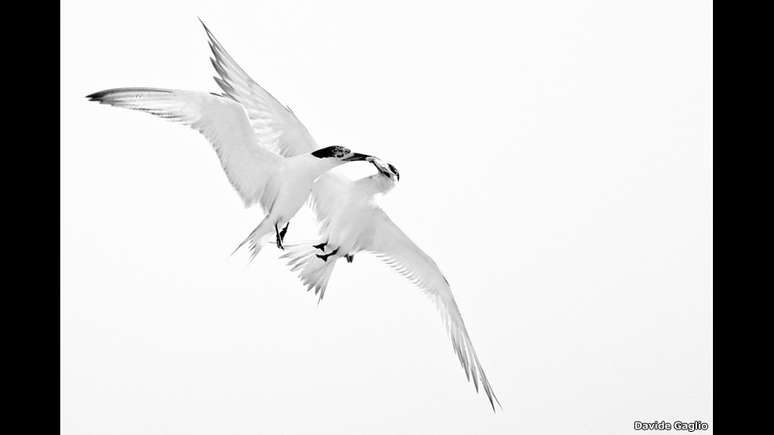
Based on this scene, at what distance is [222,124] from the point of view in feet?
9.78

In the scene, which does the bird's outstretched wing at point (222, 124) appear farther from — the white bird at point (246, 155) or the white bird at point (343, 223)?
the white bird at point (343, 223)

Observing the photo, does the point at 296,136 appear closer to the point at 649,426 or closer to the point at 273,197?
the point at 273,197

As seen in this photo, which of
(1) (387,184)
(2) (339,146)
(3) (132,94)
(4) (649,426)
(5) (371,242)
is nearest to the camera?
(3) (132,94)

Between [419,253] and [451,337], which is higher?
[419,253]

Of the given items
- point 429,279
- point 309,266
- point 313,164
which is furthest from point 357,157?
point 429,279

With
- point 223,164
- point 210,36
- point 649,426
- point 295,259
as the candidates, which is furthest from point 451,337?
point 649,426

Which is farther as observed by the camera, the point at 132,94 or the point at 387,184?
the point at 387,184

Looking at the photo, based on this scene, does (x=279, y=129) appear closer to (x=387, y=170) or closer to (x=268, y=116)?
(x=268, y=116)

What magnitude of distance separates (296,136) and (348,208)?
0.40 meters

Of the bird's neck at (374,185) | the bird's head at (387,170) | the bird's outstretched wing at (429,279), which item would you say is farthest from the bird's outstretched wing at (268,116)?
the bird's outstretched wing at (429,279)

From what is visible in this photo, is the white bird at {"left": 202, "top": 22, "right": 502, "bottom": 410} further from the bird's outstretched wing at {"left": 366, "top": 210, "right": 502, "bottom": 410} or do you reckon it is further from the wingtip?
the wingtip

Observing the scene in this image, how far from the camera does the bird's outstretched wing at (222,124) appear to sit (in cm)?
284

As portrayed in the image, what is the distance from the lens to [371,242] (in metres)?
3.72

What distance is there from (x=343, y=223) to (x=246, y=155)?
596 mm
